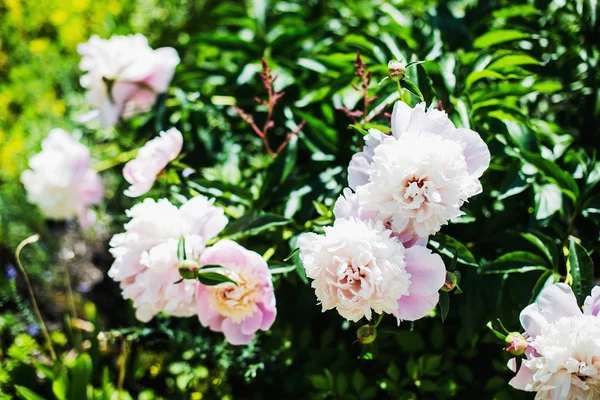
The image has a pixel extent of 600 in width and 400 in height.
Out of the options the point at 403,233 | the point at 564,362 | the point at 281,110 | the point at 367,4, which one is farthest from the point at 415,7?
the point at 564,362

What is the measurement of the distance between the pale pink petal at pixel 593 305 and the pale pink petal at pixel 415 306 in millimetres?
180

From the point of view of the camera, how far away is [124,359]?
3.88 ft

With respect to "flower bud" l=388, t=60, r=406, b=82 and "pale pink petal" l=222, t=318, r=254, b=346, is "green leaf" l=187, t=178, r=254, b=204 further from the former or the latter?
"flower bud" l=388, t=60, r=406, b=82

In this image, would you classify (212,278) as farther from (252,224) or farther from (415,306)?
(415,306)

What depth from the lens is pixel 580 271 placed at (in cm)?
73

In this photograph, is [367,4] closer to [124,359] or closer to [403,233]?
[403,233]

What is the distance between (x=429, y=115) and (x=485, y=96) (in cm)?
31

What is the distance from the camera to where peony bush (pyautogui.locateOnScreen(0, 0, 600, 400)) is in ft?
2.10

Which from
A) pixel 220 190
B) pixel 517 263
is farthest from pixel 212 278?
pixel 517 263

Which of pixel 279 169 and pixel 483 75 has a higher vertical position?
pixel 483 75

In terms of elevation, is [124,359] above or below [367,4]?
below

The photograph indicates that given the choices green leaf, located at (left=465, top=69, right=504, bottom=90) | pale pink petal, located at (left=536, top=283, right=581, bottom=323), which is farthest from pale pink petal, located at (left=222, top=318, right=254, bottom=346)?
green leaf, located at (left=465, top=69, right=504, bottom=90)

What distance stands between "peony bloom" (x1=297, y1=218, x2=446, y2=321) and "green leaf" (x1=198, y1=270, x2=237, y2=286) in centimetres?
12

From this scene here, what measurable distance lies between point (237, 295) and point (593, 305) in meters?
0.46
